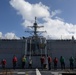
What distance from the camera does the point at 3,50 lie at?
38656 millimetres

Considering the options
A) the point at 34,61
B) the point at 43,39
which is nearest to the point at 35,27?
the point at 43,39

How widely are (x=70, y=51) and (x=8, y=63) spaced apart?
32.7 ft

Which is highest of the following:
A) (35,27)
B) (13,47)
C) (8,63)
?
(35,27)

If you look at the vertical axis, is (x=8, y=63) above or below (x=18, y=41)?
below

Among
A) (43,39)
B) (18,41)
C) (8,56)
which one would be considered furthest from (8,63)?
(43,39)

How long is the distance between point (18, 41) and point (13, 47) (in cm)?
122

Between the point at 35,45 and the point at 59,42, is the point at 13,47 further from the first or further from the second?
the point at 59,42

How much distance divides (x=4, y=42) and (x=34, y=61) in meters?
5.65

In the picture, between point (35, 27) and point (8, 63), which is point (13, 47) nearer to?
point (8, 63)

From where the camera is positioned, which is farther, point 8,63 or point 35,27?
point 35,27

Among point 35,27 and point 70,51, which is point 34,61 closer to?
point 70,51

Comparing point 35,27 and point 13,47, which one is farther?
point 35,27

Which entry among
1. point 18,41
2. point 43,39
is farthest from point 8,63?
point 43,39

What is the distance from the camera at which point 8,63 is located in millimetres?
38469
